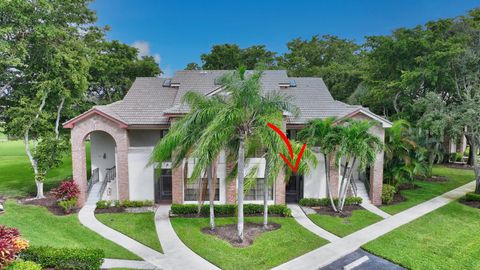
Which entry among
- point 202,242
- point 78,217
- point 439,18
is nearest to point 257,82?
point 202,242

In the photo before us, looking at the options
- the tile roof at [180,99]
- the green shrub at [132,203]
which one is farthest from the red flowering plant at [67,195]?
the tile roof at [180,99]

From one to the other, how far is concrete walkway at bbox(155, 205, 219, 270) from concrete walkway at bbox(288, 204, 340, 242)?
5979 millimetres

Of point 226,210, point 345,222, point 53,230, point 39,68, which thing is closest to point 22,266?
point 53,230

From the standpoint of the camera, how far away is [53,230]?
1450 centimetres

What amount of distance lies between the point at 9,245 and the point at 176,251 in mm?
5902

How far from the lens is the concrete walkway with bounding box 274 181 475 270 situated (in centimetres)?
1169

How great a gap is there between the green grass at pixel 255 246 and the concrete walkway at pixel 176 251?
25 centimetres

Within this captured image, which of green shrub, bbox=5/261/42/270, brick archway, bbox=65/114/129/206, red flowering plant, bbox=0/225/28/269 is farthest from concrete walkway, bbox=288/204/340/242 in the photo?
red flowering plant, bbox=0/225/28/269

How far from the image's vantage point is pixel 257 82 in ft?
40.7

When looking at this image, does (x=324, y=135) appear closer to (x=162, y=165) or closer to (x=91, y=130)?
(x=162, y=165)

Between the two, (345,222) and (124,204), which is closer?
(345,222)

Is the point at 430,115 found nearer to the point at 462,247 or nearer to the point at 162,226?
the point at 462,247

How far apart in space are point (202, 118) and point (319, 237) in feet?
26.5

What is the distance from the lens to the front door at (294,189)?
63.8ft
